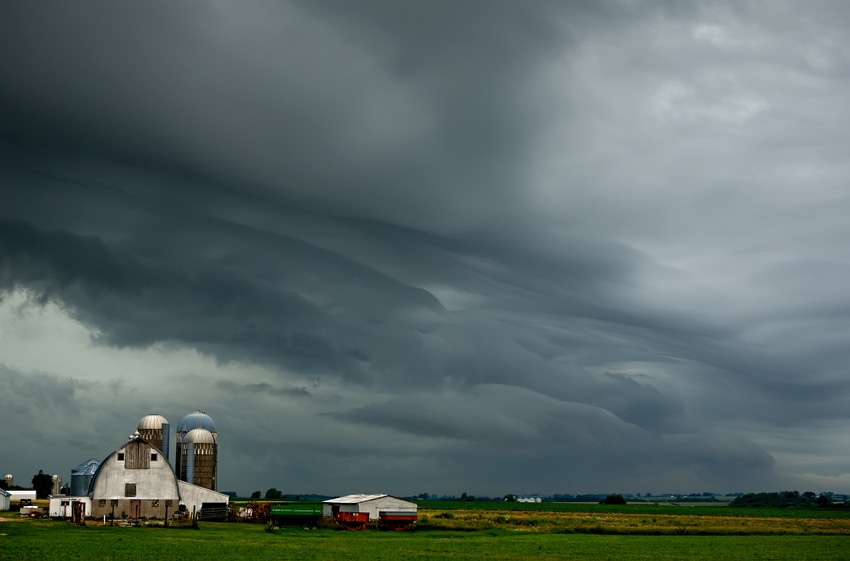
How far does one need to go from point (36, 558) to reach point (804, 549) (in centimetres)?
5564

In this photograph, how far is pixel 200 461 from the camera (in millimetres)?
104938

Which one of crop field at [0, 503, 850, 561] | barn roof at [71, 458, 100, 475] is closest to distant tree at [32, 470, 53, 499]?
barn roof at [71, 458, 100, 475]

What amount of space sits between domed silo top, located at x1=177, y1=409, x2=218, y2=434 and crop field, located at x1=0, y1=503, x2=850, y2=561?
27.3 metres

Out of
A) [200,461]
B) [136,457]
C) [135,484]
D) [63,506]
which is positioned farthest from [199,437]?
[63,506]

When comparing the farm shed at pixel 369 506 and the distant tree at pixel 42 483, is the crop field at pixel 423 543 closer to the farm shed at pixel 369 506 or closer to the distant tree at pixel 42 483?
the farm shed at pixel 369 506

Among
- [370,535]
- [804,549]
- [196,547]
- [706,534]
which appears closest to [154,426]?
[370,535]

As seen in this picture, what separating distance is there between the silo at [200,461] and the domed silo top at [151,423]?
5.29 metres

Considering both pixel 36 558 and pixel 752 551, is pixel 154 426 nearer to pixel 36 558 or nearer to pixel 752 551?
pixel 36 558

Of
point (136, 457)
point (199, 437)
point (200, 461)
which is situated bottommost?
point (200, 461)

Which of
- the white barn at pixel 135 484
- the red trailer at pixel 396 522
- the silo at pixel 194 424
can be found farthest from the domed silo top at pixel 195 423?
the red trailer at pixel 396 522

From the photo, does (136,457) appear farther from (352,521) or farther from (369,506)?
(369,506)

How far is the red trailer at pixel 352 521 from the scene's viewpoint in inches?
3364

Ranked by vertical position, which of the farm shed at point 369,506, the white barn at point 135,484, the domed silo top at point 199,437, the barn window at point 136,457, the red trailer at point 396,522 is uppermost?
the domed silo top at point 199,437

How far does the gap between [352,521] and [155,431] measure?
31531 millimetres
